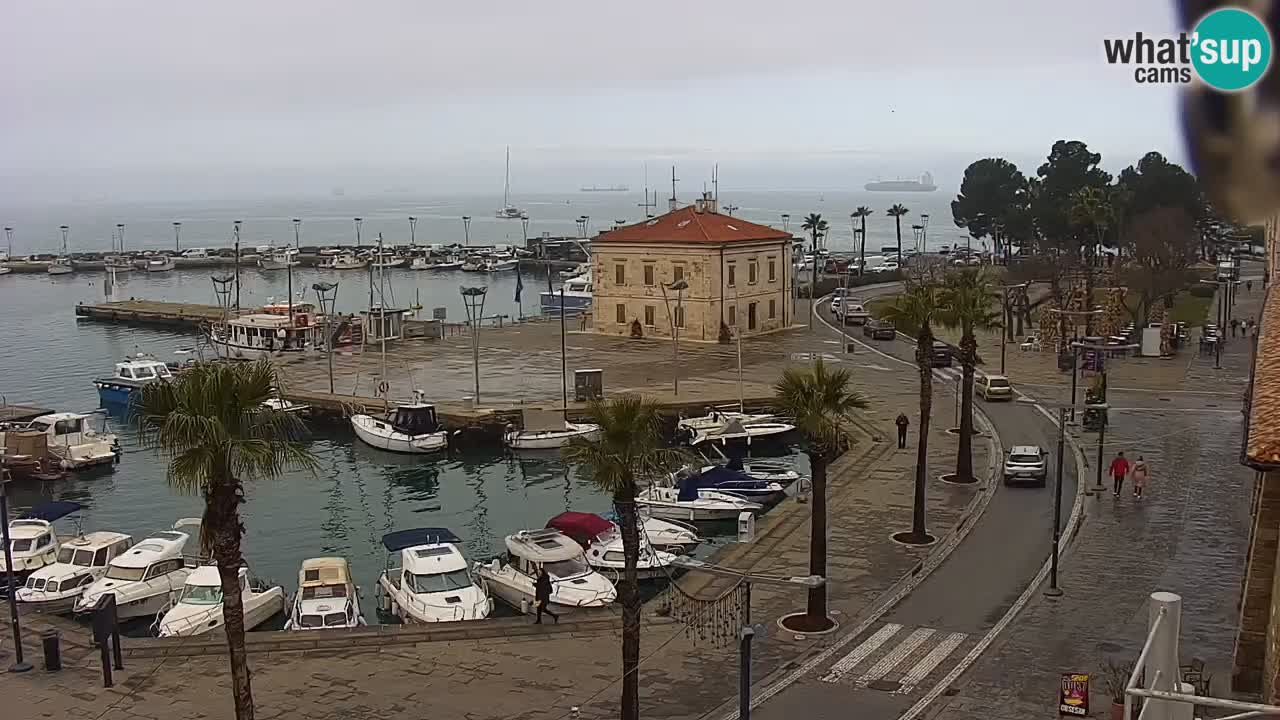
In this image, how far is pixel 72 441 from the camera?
45.0 m

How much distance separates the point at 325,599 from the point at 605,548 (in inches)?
286

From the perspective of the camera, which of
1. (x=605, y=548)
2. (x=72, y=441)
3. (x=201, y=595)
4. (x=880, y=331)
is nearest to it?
(x=201, y=595)

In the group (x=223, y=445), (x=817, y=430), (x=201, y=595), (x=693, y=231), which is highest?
(x=693, y=231)

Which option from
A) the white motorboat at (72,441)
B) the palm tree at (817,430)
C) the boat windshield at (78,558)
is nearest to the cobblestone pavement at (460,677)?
the palm tree at (817,430)

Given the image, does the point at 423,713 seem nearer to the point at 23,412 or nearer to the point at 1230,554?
the point at 1230,554

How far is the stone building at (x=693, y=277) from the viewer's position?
6894 centimetres

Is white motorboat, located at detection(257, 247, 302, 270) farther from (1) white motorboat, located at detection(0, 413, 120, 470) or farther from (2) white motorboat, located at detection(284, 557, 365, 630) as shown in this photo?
(2) white motorboat, located at detection(284, 557, 365, 630)

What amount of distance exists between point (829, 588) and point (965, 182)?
10233cm

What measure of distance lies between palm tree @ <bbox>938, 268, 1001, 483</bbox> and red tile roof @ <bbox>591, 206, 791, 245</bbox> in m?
36.4

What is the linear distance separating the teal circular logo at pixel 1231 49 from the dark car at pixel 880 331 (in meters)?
60.1

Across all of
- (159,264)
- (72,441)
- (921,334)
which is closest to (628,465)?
(921,334)

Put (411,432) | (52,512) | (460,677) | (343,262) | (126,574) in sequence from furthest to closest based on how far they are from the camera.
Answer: (343,262) < (411,432) < (52,512) < (126,574) < (460,677)

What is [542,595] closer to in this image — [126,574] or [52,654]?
[52,654]

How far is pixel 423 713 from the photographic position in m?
19.0
